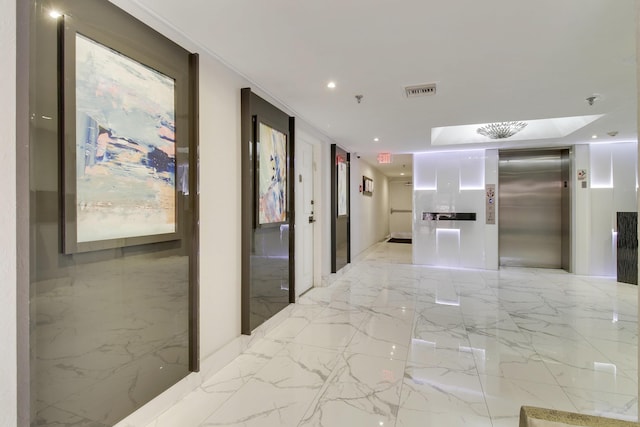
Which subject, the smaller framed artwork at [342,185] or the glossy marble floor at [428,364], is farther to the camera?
the smaller framed artwork at [342,185]

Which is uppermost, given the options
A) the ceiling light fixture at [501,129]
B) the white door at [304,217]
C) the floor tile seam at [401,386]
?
the ceiling light fixture at [501,129]

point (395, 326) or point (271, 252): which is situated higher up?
point (271, 252)

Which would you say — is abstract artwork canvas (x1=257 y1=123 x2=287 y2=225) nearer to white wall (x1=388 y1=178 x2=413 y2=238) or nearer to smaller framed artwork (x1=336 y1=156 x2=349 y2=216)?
smaller framed artwork (x1=336 y1=156 x2=349 y2=216)

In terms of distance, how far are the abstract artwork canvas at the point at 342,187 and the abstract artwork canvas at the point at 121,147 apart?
14.0ft

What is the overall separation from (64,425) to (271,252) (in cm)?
222

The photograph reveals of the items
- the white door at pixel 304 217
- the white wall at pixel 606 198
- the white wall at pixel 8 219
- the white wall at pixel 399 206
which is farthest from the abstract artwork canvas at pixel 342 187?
the white wall at pixel 399 206

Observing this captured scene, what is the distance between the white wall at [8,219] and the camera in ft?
4.19

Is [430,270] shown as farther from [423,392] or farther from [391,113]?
[423,392]

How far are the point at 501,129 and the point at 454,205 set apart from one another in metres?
2.28

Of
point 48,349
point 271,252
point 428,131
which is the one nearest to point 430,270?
A: point 428,131

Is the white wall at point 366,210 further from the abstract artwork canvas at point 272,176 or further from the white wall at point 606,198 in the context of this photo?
the white wall at point 606,198

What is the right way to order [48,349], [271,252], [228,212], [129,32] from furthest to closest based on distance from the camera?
[271,252], [228,212], [129,32], [48,349]

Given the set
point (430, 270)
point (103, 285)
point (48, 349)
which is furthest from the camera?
point (430, 270)

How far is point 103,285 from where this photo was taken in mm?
1719
